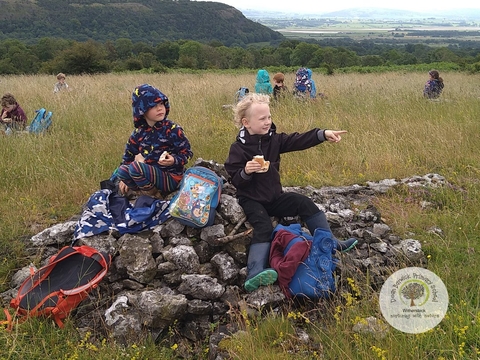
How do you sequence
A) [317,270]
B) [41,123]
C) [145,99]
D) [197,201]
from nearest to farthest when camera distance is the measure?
[317,270]
[197,201]
[145,99]
[41,123]

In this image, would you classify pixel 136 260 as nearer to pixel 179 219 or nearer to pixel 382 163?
pixel 179 219

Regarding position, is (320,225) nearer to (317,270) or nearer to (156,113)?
(317,270)

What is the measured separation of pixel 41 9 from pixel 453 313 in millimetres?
103589

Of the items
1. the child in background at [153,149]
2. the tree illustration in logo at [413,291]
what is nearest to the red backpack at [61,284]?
the child in background at [153,149]

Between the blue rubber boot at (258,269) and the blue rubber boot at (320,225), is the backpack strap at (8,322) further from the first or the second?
the blue rubber boot at (320,225)

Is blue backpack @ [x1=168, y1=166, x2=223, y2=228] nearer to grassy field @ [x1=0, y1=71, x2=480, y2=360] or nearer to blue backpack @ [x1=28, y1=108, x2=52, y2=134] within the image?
grassy field @ [x1=0, y1=71, x2=480, y2=360]

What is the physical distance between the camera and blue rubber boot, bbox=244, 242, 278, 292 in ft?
10.1

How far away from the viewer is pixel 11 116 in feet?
24.6

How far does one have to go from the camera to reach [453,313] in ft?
8.62

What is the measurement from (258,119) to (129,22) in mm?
99716

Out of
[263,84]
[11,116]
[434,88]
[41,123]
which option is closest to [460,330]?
[41,123]

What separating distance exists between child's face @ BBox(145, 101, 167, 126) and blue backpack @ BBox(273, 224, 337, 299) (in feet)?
6.23

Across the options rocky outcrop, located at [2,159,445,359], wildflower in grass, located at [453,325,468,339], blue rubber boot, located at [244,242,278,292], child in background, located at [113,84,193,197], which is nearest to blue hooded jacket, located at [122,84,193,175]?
child in background, located at [113,84,193,197]

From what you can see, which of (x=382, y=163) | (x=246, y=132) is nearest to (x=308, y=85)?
(x=382, y=163)
